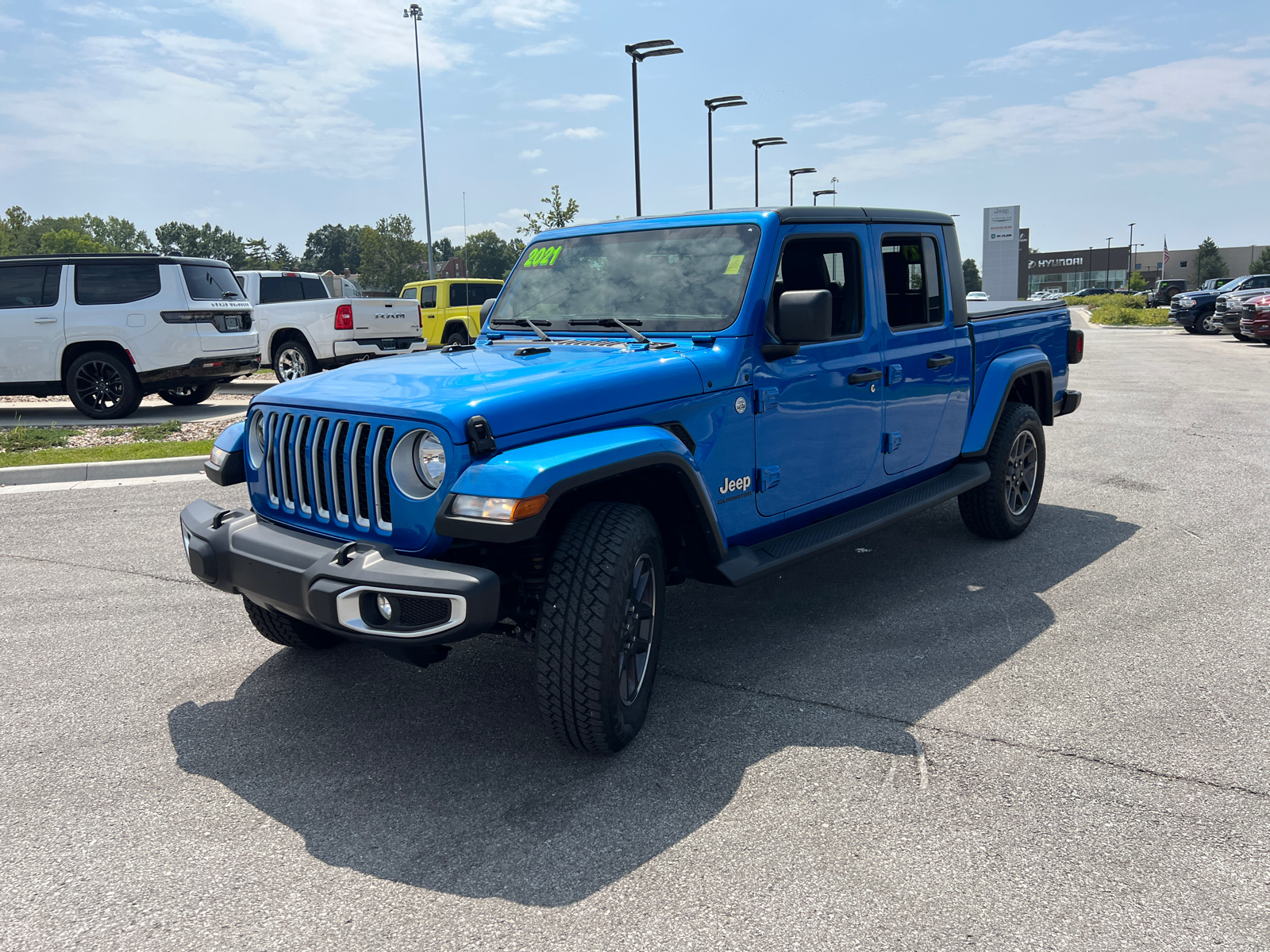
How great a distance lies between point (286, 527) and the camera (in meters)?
3.51

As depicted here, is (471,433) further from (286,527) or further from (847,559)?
(847,559)

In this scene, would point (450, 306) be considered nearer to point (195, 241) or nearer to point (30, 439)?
point (30, 439)

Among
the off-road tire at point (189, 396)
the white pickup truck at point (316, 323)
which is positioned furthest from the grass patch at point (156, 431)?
the white pickup truck at point (316, 323)

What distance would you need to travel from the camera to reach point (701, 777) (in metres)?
3.23

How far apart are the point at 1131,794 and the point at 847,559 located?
2.74 meters

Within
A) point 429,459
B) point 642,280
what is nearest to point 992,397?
point 642,280

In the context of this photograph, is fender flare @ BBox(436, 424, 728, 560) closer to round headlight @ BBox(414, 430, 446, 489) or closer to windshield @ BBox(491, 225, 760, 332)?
round headlight @ BBox(414, 430, 446, 489)

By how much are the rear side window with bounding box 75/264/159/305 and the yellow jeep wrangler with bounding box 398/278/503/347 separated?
8.99 meters

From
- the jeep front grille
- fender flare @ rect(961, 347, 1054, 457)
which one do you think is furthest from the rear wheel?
the jeep front grille

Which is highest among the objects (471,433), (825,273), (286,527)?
(825,273)

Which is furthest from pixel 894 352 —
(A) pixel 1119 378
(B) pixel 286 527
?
(A) pixel 1119 378

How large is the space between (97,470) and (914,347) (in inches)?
281

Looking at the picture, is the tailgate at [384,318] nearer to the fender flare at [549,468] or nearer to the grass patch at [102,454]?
the grass patch at [102,454]

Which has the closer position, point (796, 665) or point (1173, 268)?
point (796, 665)
